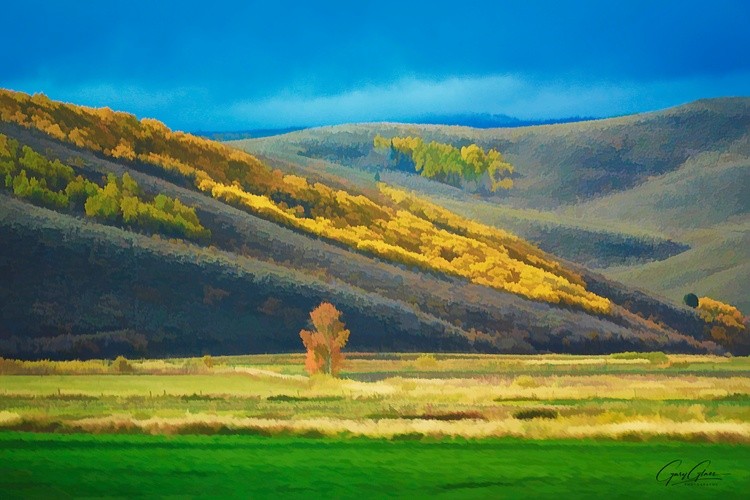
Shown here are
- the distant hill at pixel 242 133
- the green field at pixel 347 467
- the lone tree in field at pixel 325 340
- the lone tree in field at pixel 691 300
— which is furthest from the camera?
the lone tree in field at pixel 691 300

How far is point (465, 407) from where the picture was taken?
22.9 ft

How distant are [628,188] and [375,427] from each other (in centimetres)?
657

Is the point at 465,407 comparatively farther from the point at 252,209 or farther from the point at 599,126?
the point at 599,126

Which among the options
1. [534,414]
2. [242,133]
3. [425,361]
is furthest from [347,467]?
[242,133]

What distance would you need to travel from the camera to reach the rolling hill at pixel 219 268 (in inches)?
293

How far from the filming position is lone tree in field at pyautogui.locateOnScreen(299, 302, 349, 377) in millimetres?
7496

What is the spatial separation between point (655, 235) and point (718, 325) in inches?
82.6

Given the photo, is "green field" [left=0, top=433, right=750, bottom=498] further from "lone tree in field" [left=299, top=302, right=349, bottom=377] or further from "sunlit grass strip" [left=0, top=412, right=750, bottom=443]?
"lone tree in field" [left=299, top=302, right=349, bottom=377]
